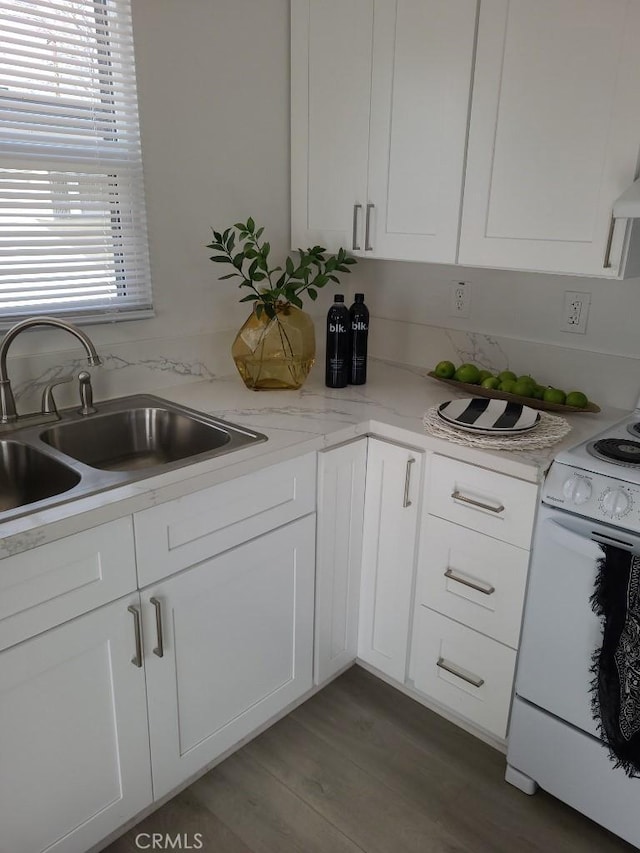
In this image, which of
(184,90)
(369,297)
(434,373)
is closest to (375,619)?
(434,373)

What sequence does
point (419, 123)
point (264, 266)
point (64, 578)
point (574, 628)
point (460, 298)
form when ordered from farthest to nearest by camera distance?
point (460, 298) → point (264, 266) → point (419, 123) → point (574, 628) → point (64, 578)

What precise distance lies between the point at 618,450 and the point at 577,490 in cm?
17

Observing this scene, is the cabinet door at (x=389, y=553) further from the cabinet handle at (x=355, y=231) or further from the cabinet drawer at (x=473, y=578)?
the cabinet handle at (x=355, y=231)

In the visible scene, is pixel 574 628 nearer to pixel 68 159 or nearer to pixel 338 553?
pixel 338 553

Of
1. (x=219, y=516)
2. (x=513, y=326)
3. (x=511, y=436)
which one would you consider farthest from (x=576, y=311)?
(x=219, y=516)

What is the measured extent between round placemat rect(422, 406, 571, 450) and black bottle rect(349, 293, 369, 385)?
425 millimetres

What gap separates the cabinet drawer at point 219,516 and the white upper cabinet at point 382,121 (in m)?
0.78

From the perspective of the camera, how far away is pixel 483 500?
1700 mm

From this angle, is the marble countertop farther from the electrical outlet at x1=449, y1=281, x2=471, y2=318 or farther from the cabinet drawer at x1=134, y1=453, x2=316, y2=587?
the electrical outlet at x1=449, y1=281, x2=471, y2=318

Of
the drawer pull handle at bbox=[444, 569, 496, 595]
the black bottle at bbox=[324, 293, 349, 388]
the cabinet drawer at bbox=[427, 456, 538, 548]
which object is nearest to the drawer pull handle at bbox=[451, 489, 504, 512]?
the cabinet drawer at bbox=[427, 456, 538, 548]

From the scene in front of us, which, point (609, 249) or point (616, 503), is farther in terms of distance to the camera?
point (609, 249)

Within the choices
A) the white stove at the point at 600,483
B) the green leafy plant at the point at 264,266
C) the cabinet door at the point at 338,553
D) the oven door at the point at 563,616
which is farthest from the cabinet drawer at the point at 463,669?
the green leafy plant at the point at 264,266

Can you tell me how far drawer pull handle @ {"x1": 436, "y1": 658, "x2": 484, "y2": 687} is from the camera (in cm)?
182

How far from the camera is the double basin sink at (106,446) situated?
4.89 feet
